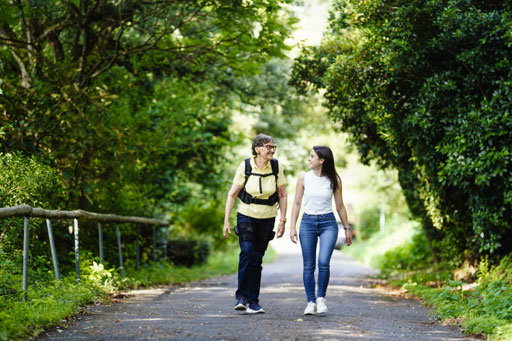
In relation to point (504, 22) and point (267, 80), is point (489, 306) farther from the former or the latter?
point (267, 80)

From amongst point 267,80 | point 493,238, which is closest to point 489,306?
point 493,238

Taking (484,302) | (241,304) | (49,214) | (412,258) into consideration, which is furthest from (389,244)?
(49,214)

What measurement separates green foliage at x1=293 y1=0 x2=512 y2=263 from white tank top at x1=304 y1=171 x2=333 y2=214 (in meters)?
2.67

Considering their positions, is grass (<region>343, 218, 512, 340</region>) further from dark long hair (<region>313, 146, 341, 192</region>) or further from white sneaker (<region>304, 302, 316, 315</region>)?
dark long hair (<region>313, 146, 341, 192</region>)

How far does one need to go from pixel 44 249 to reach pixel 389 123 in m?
5.96

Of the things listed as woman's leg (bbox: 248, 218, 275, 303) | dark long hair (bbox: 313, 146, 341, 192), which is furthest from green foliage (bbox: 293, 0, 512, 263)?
woman's leg (bbox: 248, 218, 275, 303)

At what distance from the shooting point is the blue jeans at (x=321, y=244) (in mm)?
7047

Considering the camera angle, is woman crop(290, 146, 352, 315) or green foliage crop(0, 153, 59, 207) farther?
green foliage crop(0, 153, 59, 207)

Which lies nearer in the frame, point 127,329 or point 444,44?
point 127,329

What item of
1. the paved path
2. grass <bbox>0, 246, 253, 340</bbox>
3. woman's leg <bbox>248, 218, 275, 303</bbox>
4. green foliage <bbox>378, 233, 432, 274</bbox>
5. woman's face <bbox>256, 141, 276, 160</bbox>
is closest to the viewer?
grass <bbox>0, 246, 253, 340</bbox>

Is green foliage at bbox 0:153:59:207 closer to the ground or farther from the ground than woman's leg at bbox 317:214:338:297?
farther from the ground

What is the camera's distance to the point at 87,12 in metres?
10.9

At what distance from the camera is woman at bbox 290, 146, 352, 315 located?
705 cm

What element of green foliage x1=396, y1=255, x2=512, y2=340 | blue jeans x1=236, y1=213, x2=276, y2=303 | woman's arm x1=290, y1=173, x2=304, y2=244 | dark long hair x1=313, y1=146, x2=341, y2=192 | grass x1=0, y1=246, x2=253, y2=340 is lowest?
green foliage x1=396, y1=255, x2=512, y2=340
